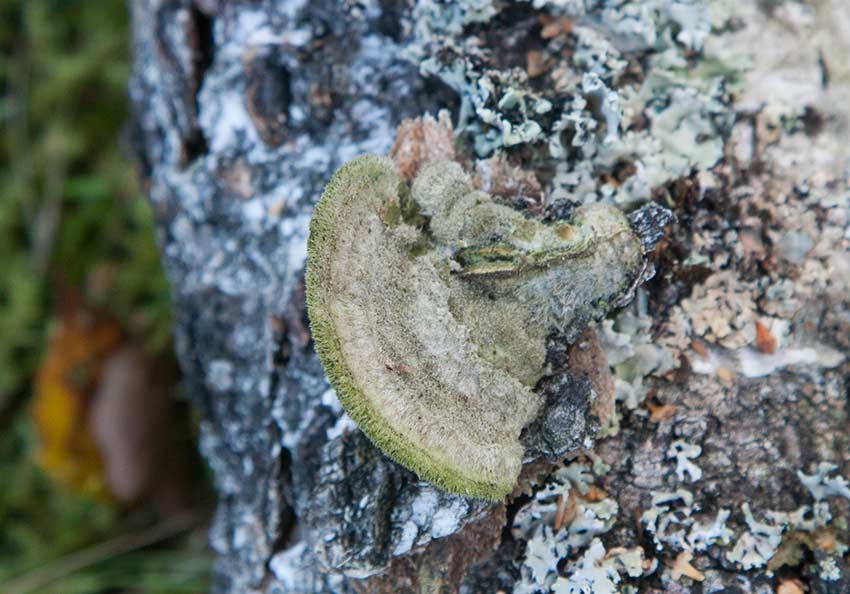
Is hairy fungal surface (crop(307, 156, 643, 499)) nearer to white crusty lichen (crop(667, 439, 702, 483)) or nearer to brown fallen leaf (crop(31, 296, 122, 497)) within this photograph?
white crusty lichen (crop(667, 439, 702, 483))

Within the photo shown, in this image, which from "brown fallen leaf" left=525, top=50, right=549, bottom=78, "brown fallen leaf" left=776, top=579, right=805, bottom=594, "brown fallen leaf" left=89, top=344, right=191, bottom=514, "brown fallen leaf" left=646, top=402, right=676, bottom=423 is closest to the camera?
"brown fallen leaf" left=776, top=579, right=805, bottom=594

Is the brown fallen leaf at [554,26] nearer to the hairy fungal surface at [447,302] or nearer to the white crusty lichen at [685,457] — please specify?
the hairy fungal surface at [447,302]

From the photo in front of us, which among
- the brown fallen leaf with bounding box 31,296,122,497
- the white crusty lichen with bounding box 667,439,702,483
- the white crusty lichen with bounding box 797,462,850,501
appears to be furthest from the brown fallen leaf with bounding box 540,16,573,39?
the brown fallen leaf with bounding box 31,296,122,497

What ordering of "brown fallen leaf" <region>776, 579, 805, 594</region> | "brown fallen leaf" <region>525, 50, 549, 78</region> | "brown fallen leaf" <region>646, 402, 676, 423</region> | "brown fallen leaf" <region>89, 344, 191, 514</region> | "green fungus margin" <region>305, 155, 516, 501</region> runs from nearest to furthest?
1. "green fungus margin" <region>305, 155, 516, 501</region>
2. "brown fallen leaf" <region>776, 579, 805, 594</region>
3. "brown fallen leaf" <region>646, 402, 676, 423</region>
4. "brown fallen leaf" <region>525, 50, 549, 78</region>
5. "brown fallen leaf" <region>89, 344, 191, 514</region>

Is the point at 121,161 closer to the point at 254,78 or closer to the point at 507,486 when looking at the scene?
the point at 254,78

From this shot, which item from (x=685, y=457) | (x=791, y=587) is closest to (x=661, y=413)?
(x=685, y=457)

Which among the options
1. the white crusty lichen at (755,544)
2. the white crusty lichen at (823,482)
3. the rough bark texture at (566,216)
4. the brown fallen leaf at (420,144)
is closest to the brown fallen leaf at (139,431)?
the rough bark texture at (566,216)
